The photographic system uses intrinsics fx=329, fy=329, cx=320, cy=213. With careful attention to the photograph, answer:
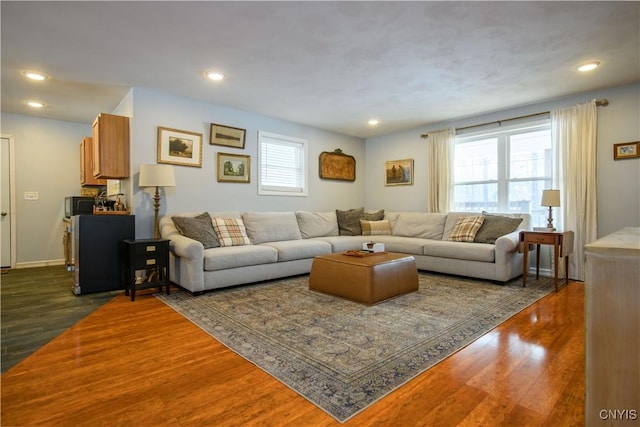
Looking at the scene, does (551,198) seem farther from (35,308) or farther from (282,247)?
(35,308)

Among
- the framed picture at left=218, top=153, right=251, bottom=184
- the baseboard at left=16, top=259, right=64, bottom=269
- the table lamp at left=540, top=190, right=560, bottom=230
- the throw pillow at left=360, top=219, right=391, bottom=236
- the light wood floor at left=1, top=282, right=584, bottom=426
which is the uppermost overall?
the framed picture at left=218, top=153, right=251, bottom=184

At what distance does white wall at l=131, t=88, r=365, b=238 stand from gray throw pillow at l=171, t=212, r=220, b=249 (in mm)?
453

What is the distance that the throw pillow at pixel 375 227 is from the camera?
5457 mm

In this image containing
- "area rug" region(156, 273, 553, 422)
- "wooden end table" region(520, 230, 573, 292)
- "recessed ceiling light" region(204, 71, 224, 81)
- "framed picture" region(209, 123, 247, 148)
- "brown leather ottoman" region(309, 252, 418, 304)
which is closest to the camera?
"area rug" region(156, 273, 553, 422)

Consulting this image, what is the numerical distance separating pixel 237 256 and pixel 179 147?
5.63 feet

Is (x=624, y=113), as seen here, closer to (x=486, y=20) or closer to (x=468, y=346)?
(x=486, y=20)

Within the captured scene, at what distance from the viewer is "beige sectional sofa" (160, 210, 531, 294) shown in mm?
3484

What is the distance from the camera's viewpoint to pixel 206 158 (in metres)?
4.49

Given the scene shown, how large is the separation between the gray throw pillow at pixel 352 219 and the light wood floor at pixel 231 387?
3.20m

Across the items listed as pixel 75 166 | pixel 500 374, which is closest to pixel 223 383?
pixel 500 374

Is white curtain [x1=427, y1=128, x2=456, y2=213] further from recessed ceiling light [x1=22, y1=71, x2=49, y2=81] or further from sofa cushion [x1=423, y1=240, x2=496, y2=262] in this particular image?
recessed ceiling light [x1=22, y1=71, x2=49, y2=81]

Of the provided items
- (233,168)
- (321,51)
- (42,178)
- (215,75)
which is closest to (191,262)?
(233,168)

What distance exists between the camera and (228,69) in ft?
11.0

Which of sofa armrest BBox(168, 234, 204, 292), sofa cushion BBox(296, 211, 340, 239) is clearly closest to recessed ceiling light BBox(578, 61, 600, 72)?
sofa cushion BBox(296, 211, 340, 239)
